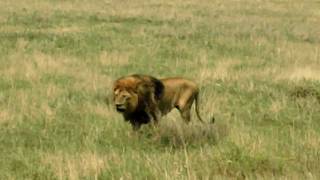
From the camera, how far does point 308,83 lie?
40.3ft

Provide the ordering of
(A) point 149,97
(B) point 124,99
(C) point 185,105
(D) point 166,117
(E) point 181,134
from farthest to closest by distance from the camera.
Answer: (D) point 166,117 < (C) point 185,105 < (E) point 181,134 < (A) point 149,97 < (B) point 124,99

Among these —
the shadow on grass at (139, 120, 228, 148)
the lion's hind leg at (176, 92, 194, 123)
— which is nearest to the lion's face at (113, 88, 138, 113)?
the shadow on grass at (139, 120, 228, 148)

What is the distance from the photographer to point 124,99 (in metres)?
7.00

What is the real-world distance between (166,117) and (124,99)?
1929 mm

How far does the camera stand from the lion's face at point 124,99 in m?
6.98

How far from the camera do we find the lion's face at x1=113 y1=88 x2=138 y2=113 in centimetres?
698

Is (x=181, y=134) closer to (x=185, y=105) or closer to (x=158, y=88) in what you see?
(x=158, y=88)

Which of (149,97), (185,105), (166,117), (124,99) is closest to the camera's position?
(124,99)

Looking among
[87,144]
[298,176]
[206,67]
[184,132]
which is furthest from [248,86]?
[298,176]

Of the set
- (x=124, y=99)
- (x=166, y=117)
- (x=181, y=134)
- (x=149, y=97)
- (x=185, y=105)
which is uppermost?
(x=124, y=99)

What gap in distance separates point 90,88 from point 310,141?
210 inches

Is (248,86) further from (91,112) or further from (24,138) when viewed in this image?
(24,138)

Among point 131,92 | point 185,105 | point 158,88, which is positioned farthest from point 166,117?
point 131,92

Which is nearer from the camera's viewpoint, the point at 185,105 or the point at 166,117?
the point at 185,105
